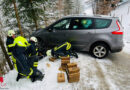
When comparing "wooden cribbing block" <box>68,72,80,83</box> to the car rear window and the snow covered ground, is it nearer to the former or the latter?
the snow covered ground

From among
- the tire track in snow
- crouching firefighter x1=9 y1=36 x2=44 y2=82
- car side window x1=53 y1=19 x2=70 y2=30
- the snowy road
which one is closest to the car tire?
the snowy road

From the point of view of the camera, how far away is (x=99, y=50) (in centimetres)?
399

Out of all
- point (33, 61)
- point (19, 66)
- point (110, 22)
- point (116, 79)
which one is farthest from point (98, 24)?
point (19, 66)

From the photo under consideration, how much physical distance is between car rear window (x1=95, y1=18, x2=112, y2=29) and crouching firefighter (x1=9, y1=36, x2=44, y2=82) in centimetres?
305

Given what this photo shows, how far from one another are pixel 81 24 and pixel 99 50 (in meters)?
1.48

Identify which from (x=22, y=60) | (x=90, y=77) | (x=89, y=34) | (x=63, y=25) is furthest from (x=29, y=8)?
(x=90, y=77)

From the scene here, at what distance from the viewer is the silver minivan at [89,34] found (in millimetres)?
3725

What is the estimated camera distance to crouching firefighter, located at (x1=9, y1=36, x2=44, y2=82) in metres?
2.43

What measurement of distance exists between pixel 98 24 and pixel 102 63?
5.77 ft

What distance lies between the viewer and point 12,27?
7.89m

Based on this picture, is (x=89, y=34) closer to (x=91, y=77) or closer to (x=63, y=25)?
(x=63, y=25)

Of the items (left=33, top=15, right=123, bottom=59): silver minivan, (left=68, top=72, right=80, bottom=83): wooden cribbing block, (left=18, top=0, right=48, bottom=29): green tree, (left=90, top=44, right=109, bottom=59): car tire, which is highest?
(left=18, top=0, right=48, bottom=29): green tree

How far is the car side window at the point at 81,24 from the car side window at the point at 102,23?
262 millimetres

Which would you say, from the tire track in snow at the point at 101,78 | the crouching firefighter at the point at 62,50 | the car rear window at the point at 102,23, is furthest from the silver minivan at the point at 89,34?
the tire track in snow at the point at 101,78
